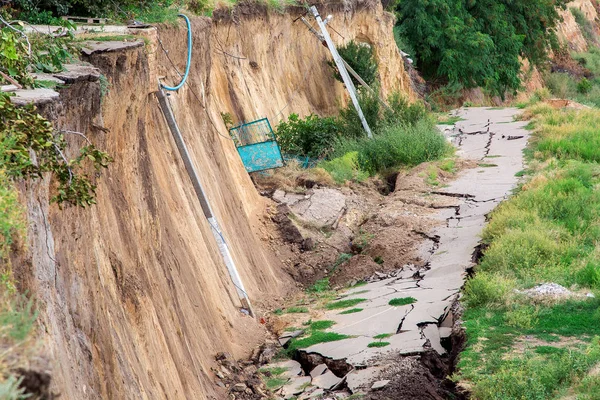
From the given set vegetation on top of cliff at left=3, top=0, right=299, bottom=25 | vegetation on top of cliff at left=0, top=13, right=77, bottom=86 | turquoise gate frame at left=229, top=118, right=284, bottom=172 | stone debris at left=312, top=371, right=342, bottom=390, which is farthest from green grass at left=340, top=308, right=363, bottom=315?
turquoise gate frame at left=229, top=118, right=284, bottom=172

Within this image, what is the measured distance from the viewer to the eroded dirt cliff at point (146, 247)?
6.40 meters

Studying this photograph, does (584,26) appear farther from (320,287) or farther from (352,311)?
(352,311)

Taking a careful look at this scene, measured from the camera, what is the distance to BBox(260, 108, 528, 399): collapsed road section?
9.12 m

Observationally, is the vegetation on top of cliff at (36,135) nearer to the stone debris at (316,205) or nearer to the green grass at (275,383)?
the green grass at (275,383)

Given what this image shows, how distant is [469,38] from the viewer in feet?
111

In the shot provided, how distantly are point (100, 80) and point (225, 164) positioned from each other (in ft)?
21.4

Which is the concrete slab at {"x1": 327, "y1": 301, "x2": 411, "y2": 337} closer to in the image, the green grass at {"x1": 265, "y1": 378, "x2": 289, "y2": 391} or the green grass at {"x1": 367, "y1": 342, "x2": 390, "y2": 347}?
the green grass at {"x1": 367, "y1": 342, "x2": 390, "y2": 347}

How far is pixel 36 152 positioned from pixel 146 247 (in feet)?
10.7

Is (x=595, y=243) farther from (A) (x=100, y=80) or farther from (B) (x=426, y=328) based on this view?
(A) (x=100, y=80)

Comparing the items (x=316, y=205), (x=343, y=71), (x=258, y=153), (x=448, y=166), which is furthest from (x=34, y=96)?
(x=343, y=71)

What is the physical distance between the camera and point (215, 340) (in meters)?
10.3

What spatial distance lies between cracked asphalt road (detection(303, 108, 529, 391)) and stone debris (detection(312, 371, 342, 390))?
19 centimetres

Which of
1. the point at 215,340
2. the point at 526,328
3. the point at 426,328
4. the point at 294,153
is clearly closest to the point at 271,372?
the point at 215,340

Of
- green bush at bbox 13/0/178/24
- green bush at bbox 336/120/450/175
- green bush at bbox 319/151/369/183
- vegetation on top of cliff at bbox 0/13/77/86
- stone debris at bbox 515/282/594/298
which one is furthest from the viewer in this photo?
green bush at bbox 336/120/450/175
